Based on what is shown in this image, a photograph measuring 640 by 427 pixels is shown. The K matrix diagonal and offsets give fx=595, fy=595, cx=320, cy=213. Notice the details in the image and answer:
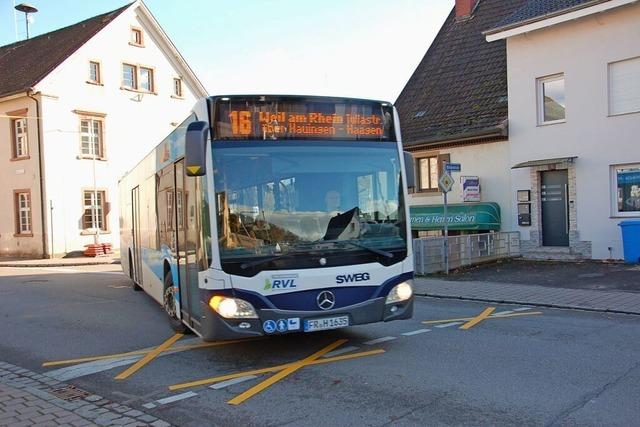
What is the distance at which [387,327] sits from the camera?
8.66m

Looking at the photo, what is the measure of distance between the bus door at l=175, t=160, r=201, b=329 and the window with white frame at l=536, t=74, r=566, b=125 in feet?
44.7

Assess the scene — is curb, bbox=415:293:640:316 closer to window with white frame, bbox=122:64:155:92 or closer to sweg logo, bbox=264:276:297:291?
sweg logo, bbox=264:276:297:291

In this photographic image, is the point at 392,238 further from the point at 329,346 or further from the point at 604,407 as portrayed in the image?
the point at 604,407

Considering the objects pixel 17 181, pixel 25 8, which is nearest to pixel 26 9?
pixel 25 8

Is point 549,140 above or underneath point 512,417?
above

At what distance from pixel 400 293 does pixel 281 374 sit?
1671 millimetres

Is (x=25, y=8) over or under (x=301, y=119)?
over

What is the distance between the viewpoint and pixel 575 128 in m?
17.2

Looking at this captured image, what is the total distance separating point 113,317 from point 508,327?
6.83m

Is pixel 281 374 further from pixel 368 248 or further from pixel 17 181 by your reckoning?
pixel 17 181

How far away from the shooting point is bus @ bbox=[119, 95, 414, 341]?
628 centimetres

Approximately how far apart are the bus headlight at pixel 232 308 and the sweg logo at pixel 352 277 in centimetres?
99

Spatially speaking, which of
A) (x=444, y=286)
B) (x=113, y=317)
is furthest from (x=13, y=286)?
(x=444, y=286)

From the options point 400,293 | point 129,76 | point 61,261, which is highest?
point 129,76
